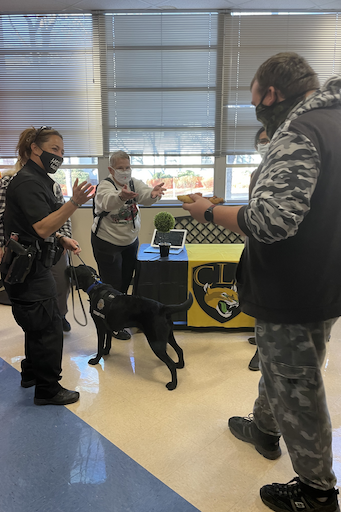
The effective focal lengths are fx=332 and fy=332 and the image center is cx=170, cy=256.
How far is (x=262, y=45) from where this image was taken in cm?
363

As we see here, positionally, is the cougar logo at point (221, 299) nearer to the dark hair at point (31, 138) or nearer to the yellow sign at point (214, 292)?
the yellow sign at point (214, 292)

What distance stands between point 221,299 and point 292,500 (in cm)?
154

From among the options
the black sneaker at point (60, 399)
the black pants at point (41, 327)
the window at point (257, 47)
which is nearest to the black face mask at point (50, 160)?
the black pants at point (41, 327)

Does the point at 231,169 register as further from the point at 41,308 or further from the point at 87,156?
the point at 41,308

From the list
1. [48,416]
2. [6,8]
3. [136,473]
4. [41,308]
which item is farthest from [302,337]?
[6,8]

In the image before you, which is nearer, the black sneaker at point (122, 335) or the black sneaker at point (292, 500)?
the black sneaker at point (292, 500)

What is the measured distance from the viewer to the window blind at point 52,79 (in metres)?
3.61

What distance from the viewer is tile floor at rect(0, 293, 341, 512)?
4.42ft

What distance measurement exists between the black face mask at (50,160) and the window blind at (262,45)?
8.52 feet

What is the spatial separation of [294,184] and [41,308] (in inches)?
54.9

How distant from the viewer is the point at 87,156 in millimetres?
3883

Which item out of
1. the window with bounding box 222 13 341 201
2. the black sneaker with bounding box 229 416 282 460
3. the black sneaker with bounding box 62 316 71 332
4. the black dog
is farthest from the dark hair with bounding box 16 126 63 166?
the window with bounding box 222 13 341 201

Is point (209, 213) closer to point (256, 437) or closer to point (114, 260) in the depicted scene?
point (256, 437)

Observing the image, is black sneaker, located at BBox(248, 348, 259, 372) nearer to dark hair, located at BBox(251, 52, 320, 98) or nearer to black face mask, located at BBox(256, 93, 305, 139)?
black face mask, located at BBox(256, 93, 305, 139)
